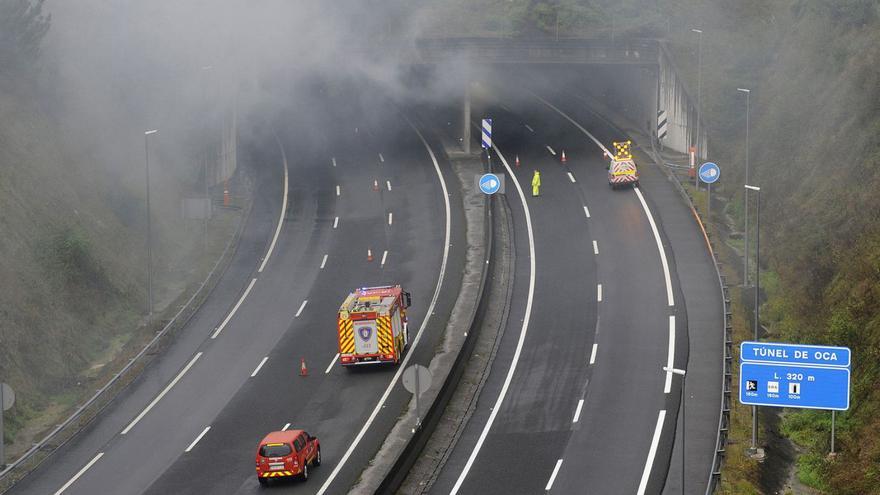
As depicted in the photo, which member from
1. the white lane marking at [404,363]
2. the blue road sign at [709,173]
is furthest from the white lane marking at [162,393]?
the blue road sign at [709,173]

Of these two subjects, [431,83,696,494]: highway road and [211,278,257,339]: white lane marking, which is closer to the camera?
[431,83,696,494]: highway road

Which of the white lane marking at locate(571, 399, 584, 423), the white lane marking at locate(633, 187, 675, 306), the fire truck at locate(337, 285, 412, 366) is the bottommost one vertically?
the white lane marking at locate(571, 399, 584, 423)

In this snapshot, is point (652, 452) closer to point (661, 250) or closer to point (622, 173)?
point (661, 250)

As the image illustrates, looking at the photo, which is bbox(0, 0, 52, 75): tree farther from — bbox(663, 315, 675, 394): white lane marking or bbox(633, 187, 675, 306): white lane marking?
bbox(663, 315, 675, 394): white lane marking

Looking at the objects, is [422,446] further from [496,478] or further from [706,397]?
[706,397]

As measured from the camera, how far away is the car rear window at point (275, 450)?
133 feet

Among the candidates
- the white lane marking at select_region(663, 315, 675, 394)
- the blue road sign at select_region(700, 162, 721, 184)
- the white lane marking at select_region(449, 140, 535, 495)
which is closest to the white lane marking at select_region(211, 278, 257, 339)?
the white lane marking at select_region(449, 140, 535, 495)

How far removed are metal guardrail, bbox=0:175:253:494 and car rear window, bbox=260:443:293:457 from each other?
9173 millimetres

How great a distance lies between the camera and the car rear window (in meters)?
40.6

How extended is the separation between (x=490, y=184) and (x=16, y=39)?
28654 millimetres

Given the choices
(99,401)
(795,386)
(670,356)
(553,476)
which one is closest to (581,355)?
(670,356)

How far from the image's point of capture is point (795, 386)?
125 ft

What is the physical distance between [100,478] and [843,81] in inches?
1873

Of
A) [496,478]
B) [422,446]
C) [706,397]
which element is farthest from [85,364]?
[706,397]
